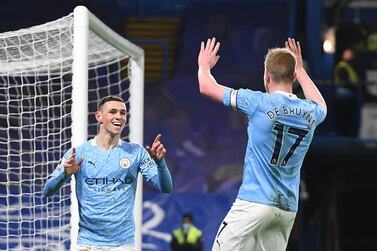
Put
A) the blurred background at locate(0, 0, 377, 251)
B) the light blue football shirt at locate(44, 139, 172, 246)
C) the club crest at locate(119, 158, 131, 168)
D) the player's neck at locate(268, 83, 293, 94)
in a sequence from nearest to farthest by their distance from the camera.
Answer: the player's neck at locate(268, 83, 293, 94), the light blue football shirt at locate(44, 139, 172, 246), the club crest at locate(119, 158, 131, 168), the blurred background at locate(0, 0, 377, 251)

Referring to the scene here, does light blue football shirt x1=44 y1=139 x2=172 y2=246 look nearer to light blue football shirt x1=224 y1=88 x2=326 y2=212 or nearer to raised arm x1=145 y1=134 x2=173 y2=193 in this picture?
raised arm x1=145 y1=134 x2=173 y2=193

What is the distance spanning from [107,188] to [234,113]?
1091 cm

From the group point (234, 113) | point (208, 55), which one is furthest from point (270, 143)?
point (234, 113)

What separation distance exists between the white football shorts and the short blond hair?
2.48ft

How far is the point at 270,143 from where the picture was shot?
5.97 metres

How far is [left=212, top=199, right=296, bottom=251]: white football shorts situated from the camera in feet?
19.4

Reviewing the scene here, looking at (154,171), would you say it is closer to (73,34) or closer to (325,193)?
(73,34)

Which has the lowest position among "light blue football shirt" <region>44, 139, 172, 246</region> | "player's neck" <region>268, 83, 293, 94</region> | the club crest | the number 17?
"light blue football shirt" <region>44, 139, 172, 246</region>

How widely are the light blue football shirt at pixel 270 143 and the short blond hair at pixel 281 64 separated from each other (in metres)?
0.11

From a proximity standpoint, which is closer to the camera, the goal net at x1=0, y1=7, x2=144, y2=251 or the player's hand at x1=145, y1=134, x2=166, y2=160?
the player's hand at x1=145, y1=134, x2=166, y2=160

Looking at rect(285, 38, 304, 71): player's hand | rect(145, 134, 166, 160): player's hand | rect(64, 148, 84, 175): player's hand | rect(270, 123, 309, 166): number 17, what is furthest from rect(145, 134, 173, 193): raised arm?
rect(285, 38, 304, 71): player's hand

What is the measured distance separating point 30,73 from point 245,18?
10662mm

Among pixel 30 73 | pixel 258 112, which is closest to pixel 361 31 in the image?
pixel 30 73

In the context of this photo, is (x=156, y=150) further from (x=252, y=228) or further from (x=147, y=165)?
(x=252, y=228)
